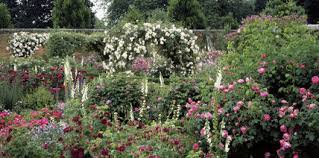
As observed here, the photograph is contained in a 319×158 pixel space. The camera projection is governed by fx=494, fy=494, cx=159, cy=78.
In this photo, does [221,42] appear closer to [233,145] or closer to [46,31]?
[46,31]

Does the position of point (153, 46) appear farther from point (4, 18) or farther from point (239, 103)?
point (4, 18)

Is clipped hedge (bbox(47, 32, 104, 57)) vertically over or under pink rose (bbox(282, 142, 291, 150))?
over

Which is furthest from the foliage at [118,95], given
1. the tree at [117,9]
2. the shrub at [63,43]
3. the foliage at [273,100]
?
the tree at [117,9]

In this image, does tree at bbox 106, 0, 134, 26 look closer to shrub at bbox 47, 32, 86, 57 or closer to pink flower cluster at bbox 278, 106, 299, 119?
shrub at bbox 47, 32, 86, 57

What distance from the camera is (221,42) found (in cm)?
1681

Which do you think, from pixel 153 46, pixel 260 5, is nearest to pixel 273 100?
pixel 153 46

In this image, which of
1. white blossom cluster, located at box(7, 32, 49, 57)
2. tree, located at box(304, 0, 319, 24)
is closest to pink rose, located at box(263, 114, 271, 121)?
white blossom cluster, located at box(7, 32, 49, 57)

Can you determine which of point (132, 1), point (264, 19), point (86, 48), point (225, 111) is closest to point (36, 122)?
point (225, 111)

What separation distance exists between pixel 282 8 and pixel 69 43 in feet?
29.9

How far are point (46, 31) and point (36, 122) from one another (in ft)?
39.2

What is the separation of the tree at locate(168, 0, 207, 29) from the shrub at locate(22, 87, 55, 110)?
36.8ft

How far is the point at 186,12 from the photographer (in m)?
19.0

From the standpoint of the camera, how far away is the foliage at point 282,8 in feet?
60.6

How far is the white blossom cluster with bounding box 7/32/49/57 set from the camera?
15.3 meters
